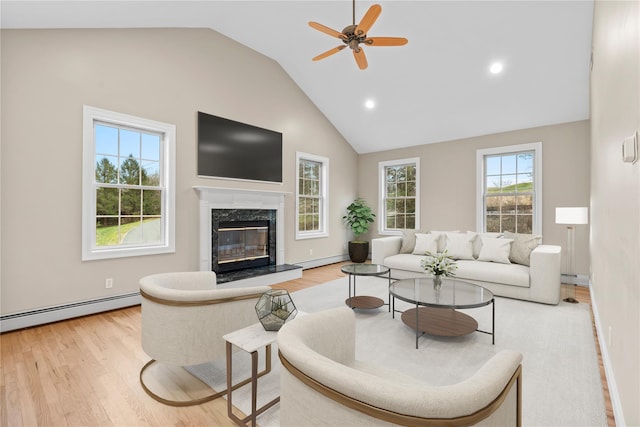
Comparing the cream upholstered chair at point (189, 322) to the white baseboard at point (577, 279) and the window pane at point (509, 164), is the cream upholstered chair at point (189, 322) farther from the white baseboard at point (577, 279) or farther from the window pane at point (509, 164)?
the window pane at point (509, 164)

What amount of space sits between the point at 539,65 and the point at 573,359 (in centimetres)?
381

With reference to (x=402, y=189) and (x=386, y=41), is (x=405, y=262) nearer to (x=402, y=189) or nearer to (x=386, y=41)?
(x=402, y=189)

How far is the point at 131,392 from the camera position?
2.05 m

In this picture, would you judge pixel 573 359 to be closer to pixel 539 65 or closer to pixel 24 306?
pixel 539 65

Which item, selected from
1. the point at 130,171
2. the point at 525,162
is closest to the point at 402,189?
the point at 525,162

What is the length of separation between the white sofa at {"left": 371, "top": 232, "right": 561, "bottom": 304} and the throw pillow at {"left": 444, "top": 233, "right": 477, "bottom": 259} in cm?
4

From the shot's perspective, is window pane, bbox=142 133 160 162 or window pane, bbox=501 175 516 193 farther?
window pane, bbox=501 175 516 193

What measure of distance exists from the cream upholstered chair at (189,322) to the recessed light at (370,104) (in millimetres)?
4864

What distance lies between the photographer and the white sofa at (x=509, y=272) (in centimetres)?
383

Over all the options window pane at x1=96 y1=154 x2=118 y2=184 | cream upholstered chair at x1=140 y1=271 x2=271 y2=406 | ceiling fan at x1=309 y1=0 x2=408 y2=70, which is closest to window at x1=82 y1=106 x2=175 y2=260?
window pane at x1=96 y1=154 x2=118 y2=184

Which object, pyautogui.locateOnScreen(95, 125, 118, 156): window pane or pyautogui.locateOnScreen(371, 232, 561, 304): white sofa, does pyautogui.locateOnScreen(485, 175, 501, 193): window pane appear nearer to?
pyautogui.locateOnScreen(371, 232, 561, 304): white sofa

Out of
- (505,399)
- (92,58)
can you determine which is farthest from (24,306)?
(505,399)

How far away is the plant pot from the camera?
6891 mm

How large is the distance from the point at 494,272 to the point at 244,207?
3.82 metres
